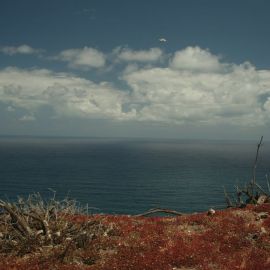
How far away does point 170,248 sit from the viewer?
764 inches

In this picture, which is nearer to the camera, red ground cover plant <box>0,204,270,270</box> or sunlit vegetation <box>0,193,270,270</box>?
red ground cover plant <box>0,204,270,270</box>

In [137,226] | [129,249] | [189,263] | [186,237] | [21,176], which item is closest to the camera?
[189,263]

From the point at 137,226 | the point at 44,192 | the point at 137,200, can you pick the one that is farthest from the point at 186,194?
the point at 137,226

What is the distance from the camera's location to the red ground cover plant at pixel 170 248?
17.4 meters

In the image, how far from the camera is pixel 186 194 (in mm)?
138375

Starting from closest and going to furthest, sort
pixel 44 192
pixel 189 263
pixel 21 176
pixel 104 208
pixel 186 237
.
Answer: pixel 189 263 < pixel 186 237 < pixel 104 208 < pixel 44 192 < pixel 21 176

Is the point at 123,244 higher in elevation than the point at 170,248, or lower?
lower

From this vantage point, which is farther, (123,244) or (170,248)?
(123,244)

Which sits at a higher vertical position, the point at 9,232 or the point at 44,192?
the point at 9,232

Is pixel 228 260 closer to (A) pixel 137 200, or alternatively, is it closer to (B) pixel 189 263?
(B) pixel 189 263

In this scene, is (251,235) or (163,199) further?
(163,199)

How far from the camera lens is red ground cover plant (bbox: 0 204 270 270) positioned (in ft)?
57.2

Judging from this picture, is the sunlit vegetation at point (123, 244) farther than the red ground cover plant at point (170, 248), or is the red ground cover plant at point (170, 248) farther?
the sunlit vegetation at point (123, 244)

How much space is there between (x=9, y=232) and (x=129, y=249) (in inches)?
269
